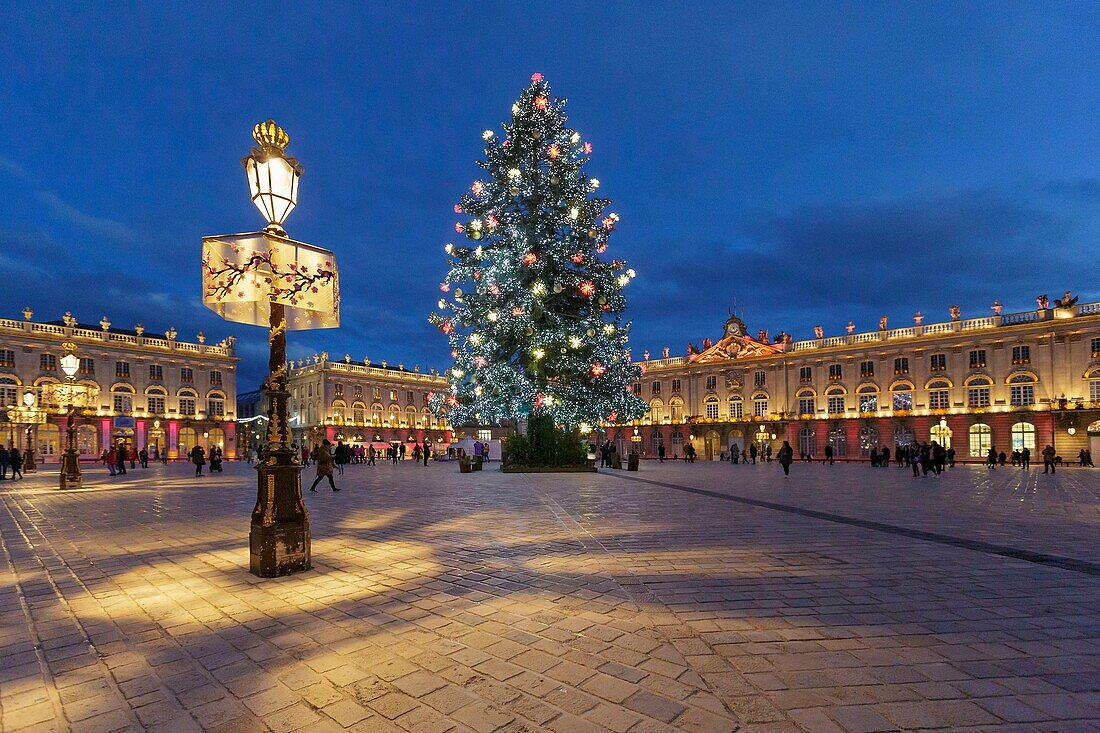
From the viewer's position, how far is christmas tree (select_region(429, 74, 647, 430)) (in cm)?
2253

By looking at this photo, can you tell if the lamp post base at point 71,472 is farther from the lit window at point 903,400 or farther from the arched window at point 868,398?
the lit window at point 903,400

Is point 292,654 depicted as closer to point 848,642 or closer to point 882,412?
point 848,642

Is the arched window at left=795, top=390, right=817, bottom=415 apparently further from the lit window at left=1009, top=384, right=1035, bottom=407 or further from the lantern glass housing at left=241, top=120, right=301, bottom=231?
the lantern glass housing at left=241, top=120, right=301, bottom=231

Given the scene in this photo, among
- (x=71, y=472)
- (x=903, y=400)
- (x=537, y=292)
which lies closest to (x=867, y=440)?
(x=903, y=400)

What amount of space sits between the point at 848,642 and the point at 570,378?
781 inches

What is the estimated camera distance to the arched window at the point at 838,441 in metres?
52.2

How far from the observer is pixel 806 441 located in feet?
179

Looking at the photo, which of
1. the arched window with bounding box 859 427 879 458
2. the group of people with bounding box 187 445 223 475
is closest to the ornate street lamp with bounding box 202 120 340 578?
the group of people with bounding box 187 445 223 475

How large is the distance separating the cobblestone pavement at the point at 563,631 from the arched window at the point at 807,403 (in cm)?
5019

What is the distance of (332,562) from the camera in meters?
6.32

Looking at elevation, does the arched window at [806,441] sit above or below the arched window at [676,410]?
below

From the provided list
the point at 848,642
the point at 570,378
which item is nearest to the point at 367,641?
the point at 848,642

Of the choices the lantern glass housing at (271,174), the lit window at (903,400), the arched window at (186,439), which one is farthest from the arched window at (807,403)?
the arched window at (186,439)

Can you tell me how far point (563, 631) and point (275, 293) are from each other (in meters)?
4.09
